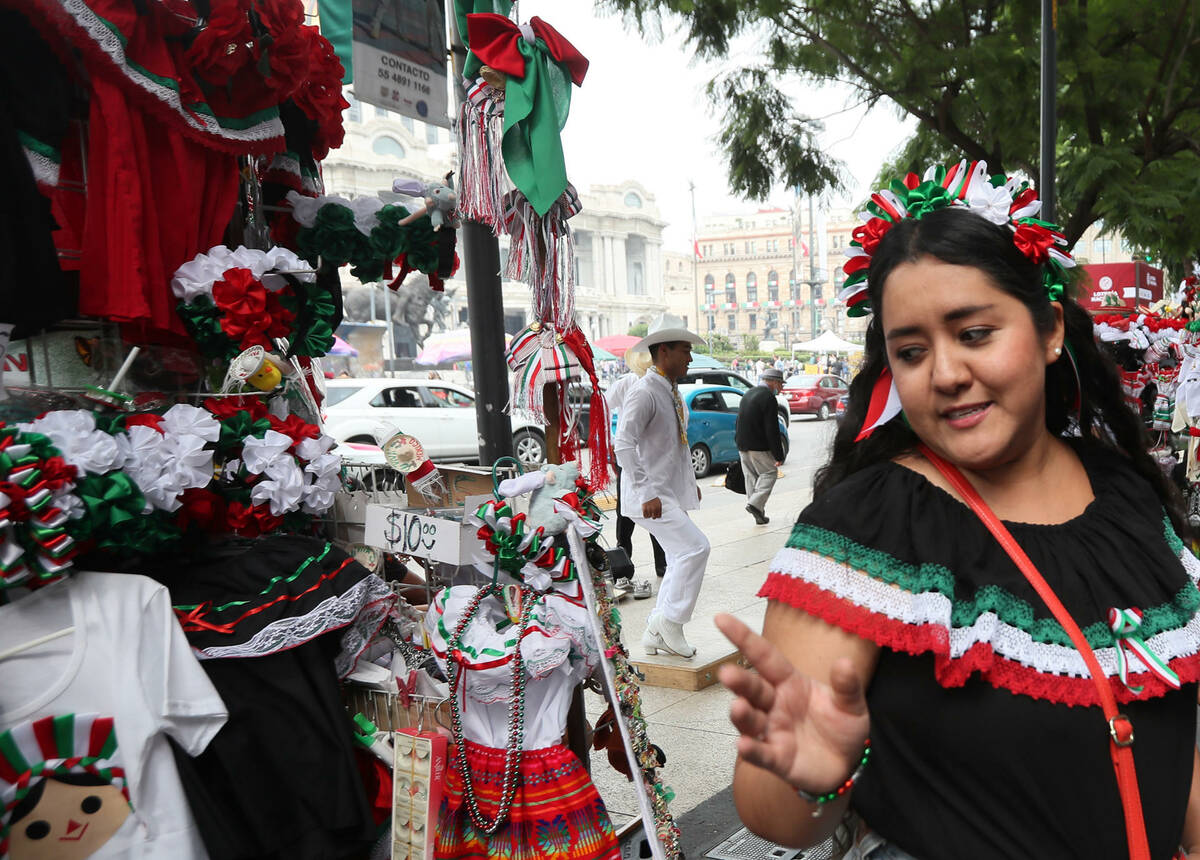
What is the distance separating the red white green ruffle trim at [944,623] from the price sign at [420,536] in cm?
149

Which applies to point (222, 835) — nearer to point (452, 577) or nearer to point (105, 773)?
point (105, 773)

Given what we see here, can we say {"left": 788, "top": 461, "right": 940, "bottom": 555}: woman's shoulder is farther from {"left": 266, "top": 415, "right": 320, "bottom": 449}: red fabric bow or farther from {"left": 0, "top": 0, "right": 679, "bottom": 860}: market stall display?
{"left": 266, "top": 415, "right": 320, "bottom": 449}: red fabric bow

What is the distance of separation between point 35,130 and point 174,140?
0.32 m

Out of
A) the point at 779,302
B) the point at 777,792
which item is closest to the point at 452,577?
the point at 777,792

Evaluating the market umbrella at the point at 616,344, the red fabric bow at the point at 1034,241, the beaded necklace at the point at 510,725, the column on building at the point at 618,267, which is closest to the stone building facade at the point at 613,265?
the column on building at the point at 618,267

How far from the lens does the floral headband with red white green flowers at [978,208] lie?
1587 mm

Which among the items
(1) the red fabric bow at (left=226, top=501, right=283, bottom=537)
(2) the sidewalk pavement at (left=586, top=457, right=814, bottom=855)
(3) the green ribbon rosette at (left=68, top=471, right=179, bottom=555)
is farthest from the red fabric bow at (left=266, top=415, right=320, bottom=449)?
(2) the sidewalk pavement at (left=586, top=457, right=814, bottom=855)

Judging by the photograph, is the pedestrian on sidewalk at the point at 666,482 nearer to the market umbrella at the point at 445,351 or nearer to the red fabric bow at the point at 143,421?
the red fabric bow at the point at 143,421

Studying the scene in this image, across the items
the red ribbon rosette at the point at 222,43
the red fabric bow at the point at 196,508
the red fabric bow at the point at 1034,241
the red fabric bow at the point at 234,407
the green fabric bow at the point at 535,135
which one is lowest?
the red fabric bow at the point at 196,508

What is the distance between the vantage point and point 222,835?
2.20 m

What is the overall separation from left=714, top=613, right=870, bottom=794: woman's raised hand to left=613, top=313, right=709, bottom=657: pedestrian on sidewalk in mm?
4442

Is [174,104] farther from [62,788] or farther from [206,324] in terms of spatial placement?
[62,788]

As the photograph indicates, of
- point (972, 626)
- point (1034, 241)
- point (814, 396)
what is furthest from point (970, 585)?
point (814, 396)

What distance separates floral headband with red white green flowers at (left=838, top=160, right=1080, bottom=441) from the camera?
1.60 metres
